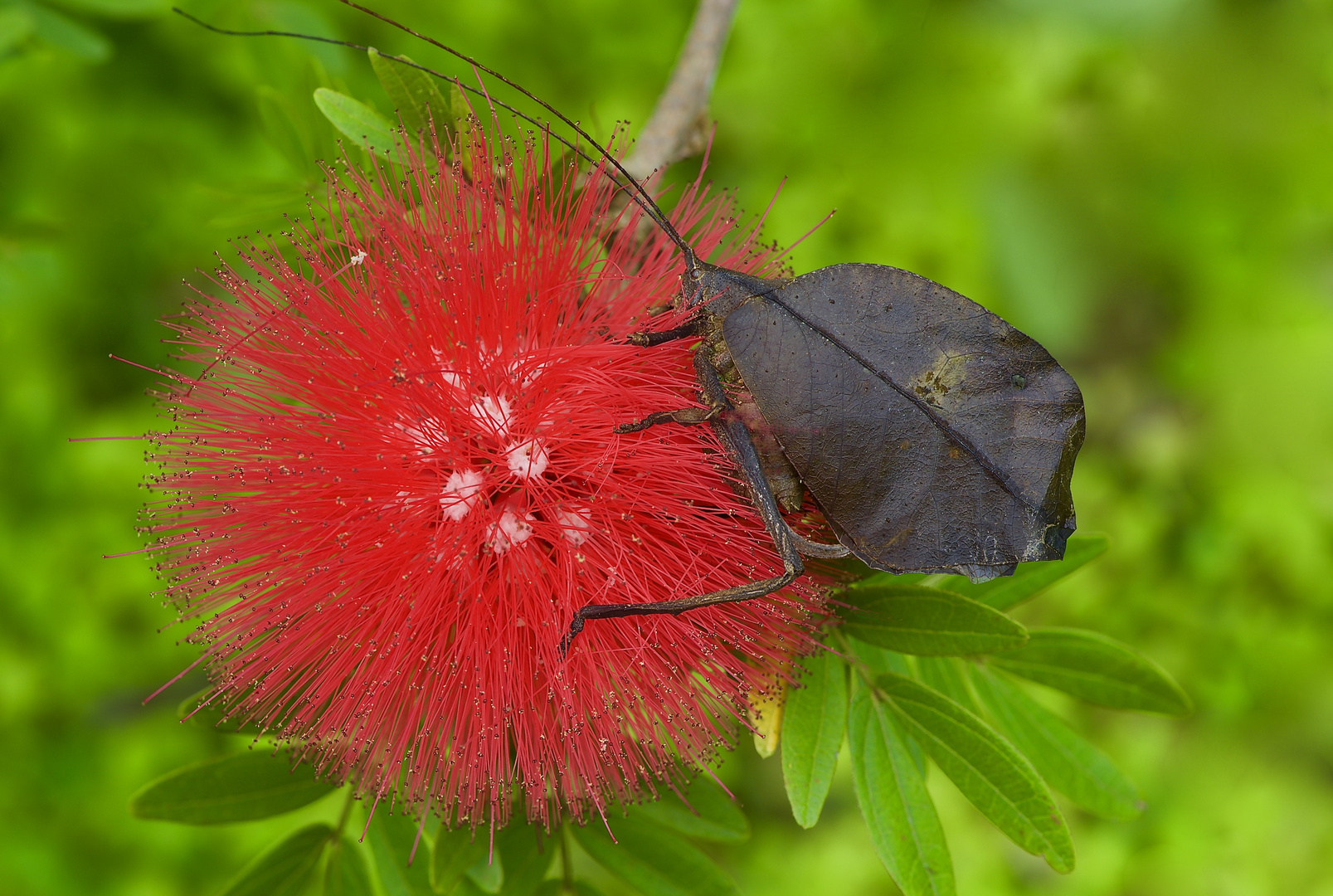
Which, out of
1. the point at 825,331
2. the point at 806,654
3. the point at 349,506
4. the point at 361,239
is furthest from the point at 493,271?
the point at 806,654

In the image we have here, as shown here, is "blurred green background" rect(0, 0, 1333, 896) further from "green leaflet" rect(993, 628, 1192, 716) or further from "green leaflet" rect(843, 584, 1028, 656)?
"green leaflet" rect(843, 584, 1028, 656)

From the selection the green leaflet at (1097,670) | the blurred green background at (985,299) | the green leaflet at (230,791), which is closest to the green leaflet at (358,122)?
the green leaflet at (230,791)

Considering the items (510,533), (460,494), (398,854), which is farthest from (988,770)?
(398,854)

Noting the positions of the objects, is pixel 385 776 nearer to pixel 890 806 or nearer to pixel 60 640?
pixel 890 806

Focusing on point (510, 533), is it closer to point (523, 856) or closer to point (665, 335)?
point (665, 335)

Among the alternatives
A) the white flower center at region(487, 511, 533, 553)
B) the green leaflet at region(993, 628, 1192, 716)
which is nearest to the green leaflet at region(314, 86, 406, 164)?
the white flower center at region(487, 511, 533, 553)

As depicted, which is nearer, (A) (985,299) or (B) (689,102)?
(B) (689,102)

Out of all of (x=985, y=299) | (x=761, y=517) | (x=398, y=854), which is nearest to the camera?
(x=761, y=517)
